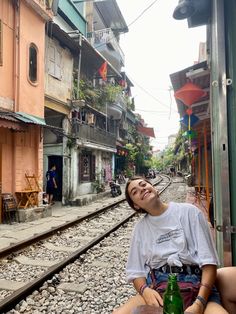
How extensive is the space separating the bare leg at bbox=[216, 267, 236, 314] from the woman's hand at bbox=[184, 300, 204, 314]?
0.24m

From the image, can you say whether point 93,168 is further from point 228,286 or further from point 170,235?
point 228,286

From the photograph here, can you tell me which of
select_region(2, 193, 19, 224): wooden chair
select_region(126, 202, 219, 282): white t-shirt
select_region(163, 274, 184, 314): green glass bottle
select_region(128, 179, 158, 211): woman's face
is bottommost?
select_region(2, 193, 19, 224): wooden chair

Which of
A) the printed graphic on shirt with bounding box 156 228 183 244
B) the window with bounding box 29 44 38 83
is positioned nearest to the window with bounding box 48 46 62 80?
the window with bounding box 29 44 38 83

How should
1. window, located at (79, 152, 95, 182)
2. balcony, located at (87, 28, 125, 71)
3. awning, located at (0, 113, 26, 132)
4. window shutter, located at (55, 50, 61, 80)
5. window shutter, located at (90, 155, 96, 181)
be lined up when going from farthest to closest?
balcony, located at (87, 28, 125, 71) → window shutter, located at (90, 155, 96, 181) → window, located at (79, 152, 95, 182) → window shutter, located at (55, 50, 61, 80) → awning, located at (0, 113, 26, 132)

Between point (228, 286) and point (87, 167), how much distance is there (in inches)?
676

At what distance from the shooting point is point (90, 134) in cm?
1838

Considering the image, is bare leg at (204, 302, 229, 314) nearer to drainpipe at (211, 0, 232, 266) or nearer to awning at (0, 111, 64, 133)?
drainpipe at (211, 0, 232, 266)

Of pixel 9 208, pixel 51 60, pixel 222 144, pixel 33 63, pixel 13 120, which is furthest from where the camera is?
pixel 51 60

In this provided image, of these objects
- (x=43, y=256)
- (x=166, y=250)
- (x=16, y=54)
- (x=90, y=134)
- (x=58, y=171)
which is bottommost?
(x=43, y=256)

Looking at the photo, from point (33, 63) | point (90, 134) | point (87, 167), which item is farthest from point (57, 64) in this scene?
point (87, 167)

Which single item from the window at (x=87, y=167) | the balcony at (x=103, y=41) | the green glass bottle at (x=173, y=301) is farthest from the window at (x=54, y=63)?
the green glass bottle at (x=173, y=301)

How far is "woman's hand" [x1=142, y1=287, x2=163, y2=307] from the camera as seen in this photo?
199 centimetres

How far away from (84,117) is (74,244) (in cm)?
1222

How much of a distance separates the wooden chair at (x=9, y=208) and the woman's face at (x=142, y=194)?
7.99 metres
